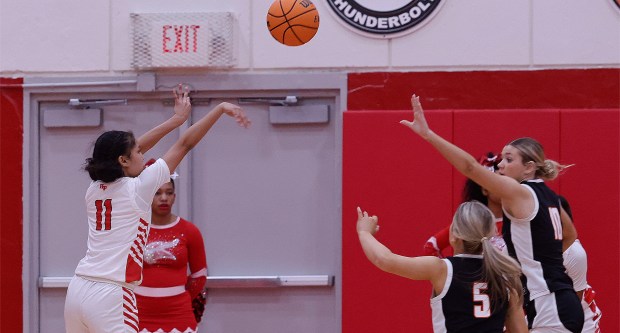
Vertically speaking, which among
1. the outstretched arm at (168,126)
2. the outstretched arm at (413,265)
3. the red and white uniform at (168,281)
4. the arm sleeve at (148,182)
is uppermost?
the outstretched arm at (168,126)

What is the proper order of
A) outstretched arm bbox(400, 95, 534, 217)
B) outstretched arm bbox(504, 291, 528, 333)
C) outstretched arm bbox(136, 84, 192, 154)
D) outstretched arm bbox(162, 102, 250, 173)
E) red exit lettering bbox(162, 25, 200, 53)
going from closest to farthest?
outstretched arm bbox(504, 291, 528, 333)
outstretched arm bbox(400, 95, 534, 217)
outstretched arm bbox(162, 102, 250, 173)
outstretched arm bbox(136, 84, 192, 154)
red exit lettering bbox(162, 25, 200, 53)

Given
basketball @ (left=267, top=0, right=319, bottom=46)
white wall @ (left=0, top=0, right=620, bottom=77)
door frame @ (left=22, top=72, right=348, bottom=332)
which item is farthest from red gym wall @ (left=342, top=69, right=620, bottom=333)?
basketball @ (left=267, top=0, right=319, bottom=46)

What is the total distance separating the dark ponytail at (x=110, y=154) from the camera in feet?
16.3

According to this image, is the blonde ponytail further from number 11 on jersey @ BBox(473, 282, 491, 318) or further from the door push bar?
the door push bar

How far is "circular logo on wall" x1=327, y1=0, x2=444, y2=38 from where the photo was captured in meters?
7.58

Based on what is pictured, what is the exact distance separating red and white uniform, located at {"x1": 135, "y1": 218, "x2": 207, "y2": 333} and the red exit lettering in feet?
6.36

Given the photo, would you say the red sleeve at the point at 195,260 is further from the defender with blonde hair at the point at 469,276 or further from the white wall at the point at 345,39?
the defender with blonde hair at the point at 469,276

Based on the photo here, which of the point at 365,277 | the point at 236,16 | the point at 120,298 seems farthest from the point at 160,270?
the point at 236,16

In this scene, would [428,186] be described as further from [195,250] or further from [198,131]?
[198,131]

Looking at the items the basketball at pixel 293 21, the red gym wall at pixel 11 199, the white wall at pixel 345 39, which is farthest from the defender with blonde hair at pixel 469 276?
the red gym wall at pixel 11 199

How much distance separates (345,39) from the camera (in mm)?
7660

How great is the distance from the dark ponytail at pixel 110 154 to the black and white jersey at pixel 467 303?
6.01ft

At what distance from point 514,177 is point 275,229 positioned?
3.02m

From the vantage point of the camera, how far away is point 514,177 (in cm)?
519
